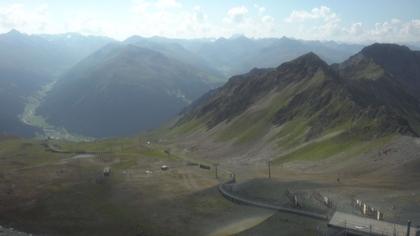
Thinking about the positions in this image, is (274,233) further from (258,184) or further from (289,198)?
(258,184)

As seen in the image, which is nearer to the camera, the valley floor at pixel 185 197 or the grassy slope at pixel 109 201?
the valley floor at pixel 185 197

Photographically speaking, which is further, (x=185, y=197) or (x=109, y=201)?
(x=109, y=201)

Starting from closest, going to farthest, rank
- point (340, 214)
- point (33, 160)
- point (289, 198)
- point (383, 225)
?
1. point (383, 225)
2. point (340, 214)
3. point (289, 198)
4. point (33, 160)

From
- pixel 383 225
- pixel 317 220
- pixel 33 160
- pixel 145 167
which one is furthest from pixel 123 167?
pixel 383 225

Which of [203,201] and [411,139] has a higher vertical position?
[411,139]

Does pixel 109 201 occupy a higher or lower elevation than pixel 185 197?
lower

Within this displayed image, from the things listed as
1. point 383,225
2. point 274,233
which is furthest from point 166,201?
point 383,225

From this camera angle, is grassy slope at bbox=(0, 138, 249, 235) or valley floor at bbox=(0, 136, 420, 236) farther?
grassy slope at bbox=(0, 138, 249, 235)

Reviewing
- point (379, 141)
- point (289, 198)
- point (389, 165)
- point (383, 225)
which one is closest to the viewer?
point (383, 225)

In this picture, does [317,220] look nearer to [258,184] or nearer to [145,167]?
[258,184]

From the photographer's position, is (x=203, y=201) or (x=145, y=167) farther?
(x=145, y=167)
